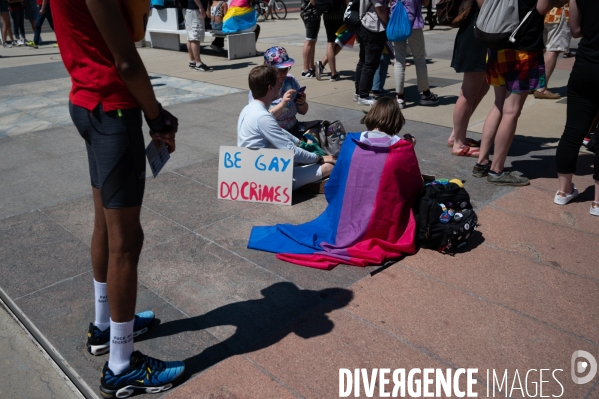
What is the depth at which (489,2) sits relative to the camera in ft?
15.8

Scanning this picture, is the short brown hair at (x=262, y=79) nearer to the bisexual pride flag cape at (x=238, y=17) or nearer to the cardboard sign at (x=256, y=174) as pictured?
the cardboard sign at (x=256, y=174)

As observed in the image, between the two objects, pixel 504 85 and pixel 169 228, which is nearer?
pixel 169 228

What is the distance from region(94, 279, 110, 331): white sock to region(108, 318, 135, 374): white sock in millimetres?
308

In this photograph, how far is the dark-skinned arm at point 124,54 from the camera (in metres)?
2.13

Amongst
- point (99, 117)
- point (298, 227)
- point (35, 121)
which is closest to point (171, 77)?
point (35, 121)

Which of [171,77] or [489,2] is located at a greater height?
[489,2]

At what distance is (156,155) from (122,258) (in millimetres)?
503

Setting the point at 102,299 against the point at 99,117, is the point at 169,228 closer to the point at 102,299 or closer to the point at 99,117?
the point at 102,299

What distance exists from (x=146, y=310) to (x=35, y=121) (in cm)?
510

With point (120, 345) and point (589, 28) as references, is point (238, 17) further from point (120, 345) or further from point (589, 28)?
point (120, 345)

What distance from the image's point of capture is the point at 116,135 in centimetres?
234

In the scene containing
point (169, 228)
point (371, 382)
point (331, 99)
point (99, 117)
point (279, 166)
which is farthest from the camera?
point (331, 99)

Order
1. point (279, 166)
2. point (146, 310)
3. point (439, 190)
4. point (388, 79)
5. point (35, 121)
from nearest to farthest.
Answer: point (146, 310)
point (439, 190)
point (279, 166)
point (35, 121)
point (388, 79)

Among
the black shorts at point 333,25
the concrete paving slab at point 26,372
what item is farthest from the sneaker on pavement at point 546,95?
the concrete paving slab at point 26,372
